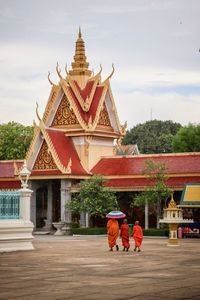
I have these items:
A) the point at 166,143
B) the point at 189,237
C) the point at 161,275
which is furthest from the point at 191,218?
the point at 166,143

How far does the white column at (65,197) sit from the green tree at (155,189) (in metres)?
4.05

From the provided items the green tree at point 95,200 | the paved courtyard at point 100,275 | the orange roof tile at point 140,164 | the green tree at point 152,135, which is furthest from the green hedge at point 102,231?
the green tree at point 152,135

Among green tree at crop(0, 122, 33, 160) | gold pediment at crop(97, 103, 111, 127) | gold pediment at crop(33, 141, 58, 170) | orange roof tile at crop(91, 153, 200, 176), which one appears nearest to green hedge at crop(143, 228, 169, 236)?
orange roof tile at crop(91, 153, 200, 176)

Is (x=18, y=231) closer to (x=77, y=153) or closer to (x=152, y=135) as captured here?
(x=77, y=153)

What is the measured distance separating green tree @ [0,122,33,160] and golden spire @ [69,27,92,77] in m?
18.3

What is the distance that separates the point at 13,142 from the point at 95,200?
2764 centimetres

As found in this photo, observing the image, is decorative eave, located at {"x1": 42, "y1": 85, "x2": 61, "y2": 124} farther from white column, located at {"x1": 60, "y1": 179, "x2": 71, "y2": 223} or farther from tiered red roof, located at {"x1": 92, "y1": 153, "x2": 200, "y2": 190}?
white column, located at {"x1": 60, "y1": 179, "x2": 71, "y2": 223}

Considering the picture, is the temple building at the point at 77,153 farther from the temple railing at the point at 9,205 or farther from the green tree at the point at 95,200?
the temple railing at the point at 9,205

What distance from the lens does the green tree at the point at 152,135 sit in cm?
8738

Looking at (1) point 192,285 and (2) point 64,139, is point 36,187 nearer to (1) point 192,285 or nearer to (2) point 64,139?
(2) point 64,139

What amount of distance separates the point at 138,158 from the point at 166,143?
128ft

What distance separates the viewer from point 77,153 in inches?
1924

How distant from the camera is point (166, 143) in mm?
86688

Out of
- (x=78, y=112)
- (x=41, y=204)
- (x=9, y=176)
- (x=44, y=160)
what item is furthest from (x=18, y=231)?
(x=9, y=176)
